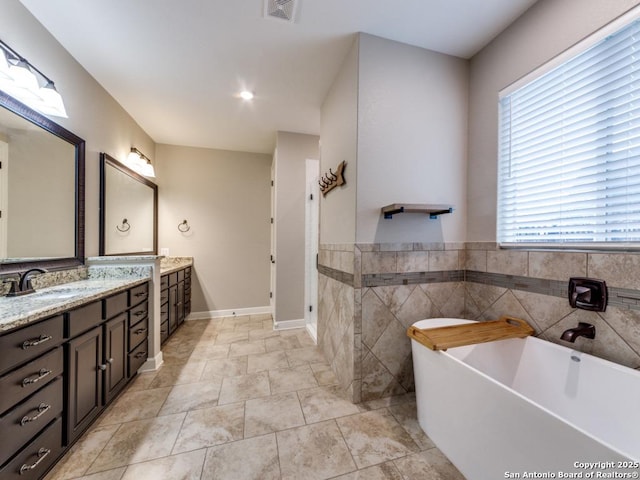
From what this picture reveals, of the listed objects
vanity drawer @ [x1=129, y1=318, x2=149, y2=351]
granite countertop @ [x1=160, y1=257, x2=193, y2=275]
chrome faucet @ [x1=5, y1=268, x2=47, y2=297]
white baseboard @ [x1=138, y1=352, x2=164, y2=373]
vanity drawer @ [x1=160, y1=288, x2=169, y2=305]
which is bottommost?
white baseboard @ [x1=138, y1=352, x2=164, y2=373]

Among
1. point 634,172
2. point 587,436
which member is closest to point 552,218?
point 634,172

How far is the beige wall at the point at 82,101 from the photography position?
57.7 inches

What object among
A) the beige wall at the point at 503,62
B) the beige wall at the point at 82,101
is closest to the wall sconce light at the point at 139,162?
the beige wall at the point at 82,101

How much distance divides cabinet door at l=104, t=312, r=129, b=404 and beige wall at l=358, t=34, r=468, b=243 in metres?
1.82

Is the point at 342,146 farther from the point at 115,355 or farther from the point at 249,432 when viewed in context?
the point at 115,355

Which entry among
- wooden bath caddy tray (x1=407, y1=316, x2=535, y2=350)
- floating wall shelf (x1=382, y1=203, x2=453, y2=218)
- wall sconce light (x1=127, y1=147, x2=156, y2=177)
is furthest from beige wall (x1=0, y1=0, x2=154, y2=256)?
wooden bath caddy tray (x1=407, y1=316, x2=535, y2=350)

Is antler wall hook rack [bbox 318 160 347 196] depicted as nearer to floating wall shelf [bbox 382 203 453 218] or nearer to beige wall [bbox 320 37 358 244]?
beige wall [bbox 320 37 358 244]

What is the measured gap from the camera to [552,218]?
144 cm

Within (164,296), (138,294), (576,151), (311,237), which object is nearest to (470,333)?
(576,151)

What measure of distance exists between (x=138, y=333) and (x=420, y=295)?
2.32 metres

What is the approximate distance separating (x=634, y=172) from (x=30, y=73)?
3.29 m

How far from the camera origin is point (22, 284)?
1422 millimetres

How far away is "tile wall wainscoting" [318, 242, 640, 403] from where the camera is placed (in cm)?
139

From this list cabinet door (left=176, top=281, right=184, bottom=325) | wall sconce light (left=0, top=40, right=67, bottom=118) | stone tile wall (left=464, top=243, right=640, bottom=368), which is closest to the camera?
stone tile wall (left=464, top=243, right=640, bottom=368)
